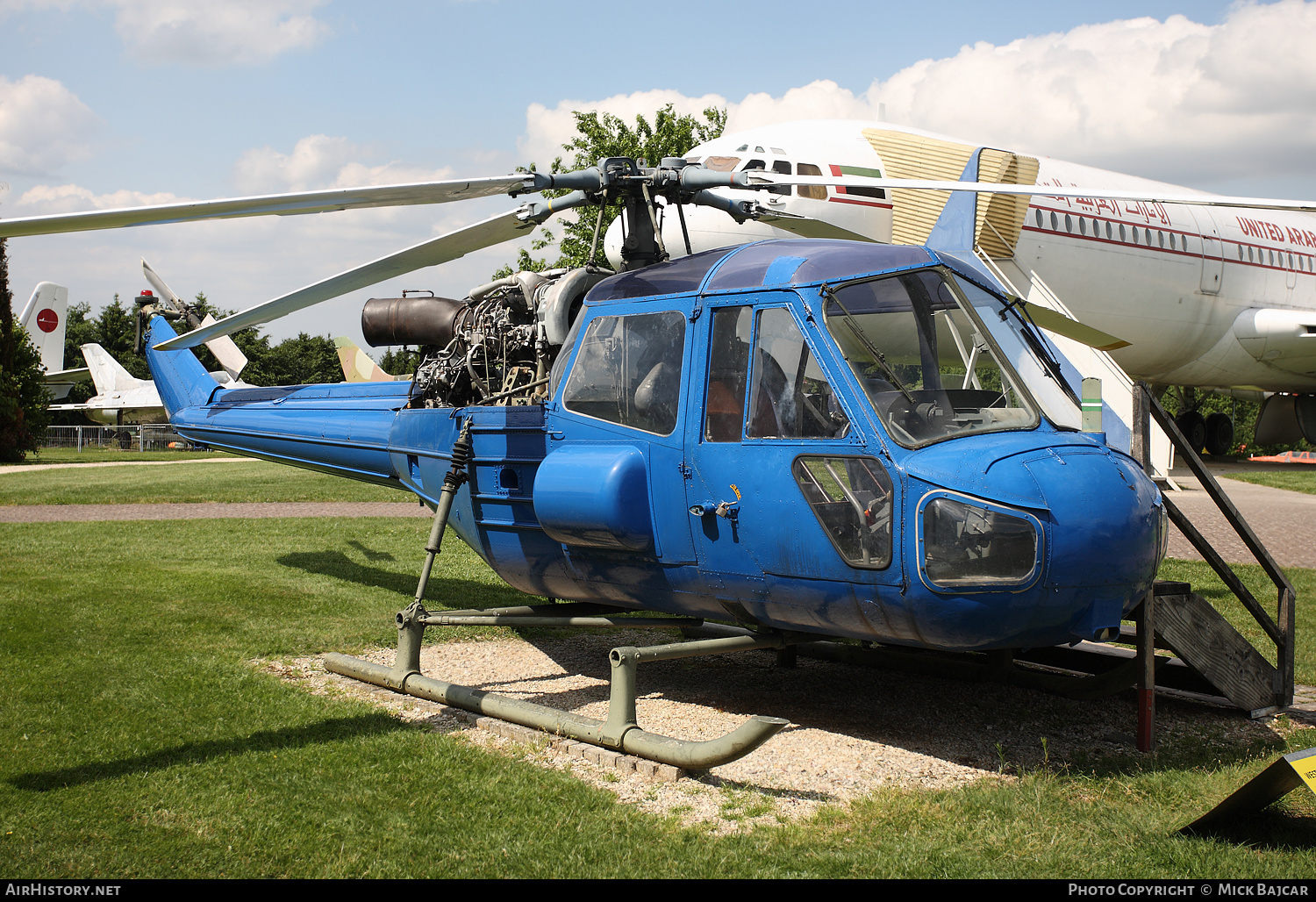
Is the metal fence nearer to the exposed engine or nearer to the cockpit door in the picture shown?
the exposed engine

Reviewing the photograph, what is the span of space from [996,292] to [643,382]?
2.16 meters

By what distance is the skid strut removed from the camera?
494 centimetres

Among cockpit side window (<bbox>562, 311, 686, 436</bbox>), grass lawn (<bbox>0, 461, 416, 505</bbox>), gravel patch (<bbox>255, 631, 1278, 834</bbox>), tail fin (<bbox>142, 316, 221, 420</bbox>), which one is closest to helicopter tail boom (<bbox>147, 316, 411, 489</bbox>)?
tail fin (<bbox>142, 316, 221, 420</bbox>)

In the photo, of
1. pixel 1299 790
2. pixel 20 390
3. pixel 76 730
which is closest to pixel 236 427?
pixel 76 730

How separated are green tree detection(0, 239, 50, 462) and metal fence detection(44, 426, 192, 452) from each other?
10.5 metres

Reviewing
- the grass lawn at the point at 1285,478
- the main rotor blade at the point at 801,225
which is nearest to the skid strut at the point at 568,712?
the main rotor blade at the point at 801,225

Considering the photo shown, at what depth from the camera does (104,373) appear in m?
50.8

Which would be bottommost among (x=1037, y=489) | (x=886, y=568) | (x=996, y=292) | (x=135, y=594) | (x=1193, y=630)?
(x=135, y=594)

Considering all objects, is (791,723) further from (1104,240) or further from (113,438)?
(113,438)

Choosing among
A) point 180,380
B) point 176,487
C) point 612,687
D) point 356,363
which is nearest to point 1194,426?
point 356,363

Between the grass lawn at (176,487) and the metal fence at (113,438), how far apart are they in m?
23.5

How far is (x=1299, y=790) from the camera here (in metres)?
4.92

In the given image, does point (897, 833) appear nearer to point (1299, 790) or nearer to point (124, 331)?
point (1299, 790)

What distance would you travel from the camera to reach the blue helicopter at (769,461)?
475 cm
